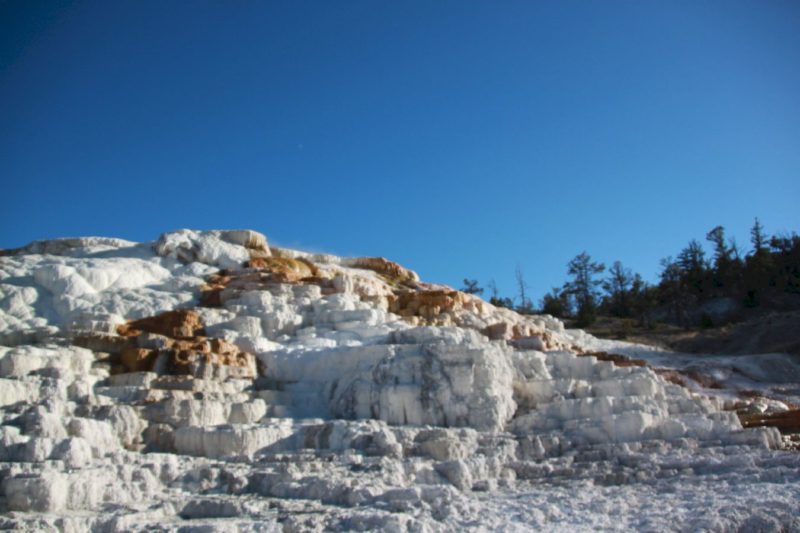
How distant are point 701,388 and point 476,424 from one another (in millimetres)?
11646

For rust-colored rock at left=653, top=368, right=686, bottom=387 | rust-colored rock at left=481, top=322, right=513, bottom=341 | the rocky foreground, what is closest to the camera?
the rocky foreground

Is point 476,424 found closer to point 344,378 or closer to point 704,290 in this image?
point 344,378

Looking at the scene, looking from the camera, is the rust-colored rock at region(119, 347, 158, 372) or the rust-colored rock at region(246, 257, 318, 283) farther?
the rust-colored rock at region(246, 257, 318, 283)

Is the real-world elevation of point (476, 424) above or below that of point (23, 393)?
below

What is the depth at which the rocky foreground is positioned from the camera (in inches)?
349

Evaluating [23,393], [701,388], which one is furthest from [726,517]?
[701,388]

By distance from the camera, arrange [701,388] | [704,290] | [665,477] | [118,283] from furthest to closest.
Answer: [704,290]
[701,388]
[118,283]
[665,477]

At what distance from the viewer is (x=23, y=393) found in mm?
12750

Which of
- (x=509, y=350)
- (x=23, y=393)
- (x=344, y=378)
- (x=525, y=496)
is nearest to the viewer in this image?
(x=525, y=496)

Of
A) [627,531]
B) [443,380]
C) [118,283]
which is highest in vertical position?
[118,283]

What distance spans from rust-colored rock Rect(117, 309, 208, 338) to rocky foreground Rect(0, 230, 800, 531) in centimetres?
6

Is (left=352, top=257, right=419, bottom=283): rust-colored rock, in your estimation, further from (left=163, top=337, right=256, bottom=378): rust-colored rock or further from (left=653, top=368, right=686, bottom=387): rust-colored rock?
(left=163, top=337, right=256, bottom=378): rust-colored rock

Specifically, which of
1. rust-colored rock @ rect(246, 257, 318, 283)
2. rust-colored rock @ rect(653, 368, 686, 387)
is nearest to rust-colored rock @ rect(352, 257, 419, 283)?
rust-colored rock @ rect(246, 257, 318, 283)

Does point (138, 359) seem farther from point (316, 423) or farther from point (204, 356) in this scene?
point (316, 423)
